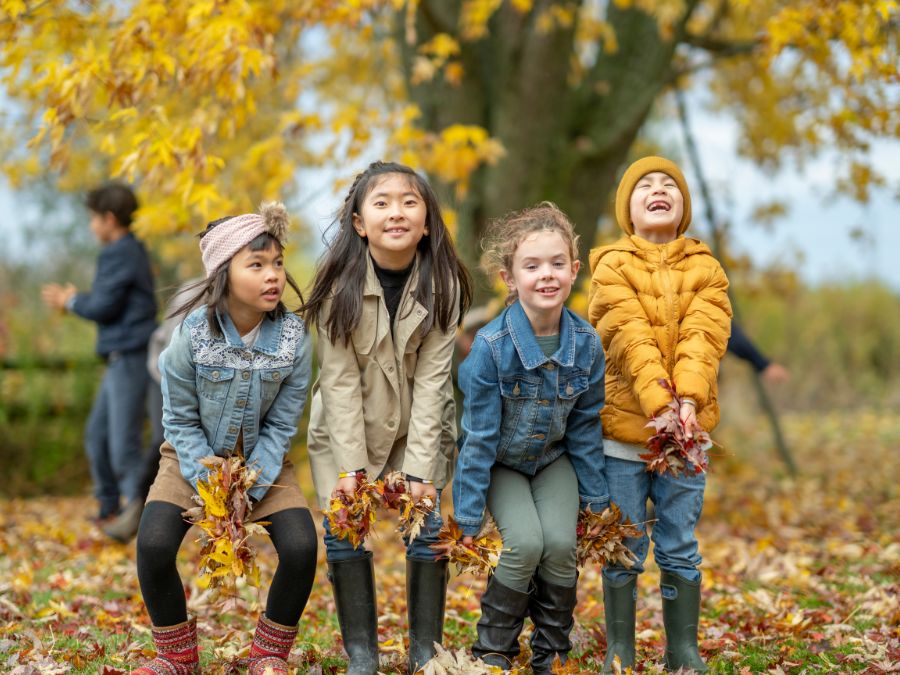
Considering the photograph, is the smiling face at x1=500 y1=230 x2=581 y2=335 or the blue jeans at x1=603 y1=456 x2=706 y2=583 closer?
the smiling face at x1=500 y1=230 x2=581 y2=335

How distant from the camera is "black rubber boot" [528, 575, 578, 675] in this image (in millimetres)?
3281

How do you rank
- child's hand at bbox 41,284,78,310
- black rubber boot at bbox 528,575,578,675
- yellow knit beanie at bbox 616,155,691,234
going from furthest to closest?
child's hand at bbox 41,284,78,310 → yellow knit beanie at bbox 616,155,691,234 → black rubber boot at bbox 528,575,578,675

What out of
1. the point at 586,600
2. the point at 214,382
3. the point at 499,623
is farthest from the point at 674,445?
the point at 586,600

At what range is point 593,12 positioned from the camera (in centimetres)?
971

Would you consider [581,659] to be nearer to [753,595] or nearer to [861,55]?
[753,595]

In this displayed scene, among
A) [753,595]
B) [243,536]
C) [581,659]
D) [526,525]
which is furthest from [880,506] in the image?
[243,536]

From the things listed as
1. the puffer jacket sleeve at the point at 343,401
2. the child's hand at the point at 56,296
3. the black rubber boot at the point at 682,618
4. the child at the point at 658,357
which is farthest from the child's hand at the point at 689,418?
the child's hand at the point at 56,296

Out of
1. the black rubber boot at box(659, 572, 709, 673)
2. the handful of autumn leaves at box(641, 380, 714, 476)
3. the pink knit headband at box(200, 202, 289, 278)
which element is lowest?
the black rubber boot at box(659, 572, 709, 673)

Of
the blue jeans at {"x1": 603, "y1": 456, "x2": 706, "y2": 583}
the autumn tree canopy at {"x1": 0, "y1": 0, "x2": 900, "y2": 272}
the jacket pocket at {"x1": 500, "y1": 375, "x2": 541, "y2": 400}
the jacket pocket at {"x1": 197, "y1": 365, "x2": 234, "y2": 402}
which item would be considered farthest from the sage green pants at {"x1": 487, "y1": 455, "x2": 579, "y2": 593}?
the autumn tree canopy at {"x1": 0, "y1": 0, "x2": 900, "y2": 272}

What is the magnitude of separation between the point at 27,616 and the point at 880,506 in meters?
6.59

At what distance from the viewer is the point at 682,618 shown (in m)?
3.42

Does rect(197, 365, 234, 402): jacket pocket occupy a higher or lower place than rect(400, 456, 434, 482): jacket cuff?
higher

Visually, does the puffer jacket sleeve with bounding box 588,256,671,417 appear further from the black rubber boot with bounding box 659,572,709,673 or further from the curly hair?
the black rubber boot with bounding box 659,572,709,673

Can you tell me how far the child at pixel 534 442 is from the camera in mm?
3191
